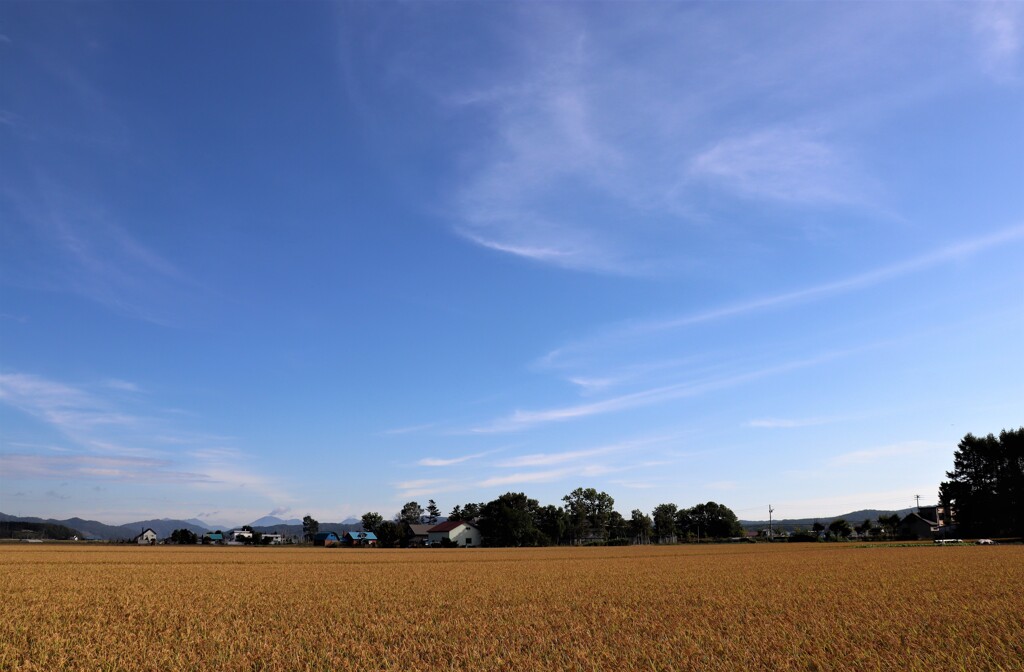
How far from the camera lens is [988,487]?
360 ft

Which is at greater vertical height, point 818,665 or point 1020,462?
point 1020,462

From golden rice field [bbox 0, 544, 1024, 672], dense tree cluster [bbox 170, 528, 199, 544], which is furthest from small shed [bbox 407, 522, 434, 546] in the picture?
golden rice field [bbox 0, 544, 1024, 672]

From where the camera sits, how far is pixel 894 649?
571 inches

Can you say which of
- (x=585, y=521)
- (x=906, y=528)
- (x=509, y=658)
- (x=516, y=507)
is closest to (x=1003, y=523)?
(x=906, y=528)

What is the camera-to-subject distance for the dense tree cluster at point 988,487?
10450cm

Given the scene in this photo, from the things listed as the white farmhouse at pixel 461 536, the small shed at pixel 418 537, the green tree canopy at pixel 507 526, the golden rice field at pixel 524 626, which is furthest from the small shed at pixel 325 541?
the golden rice field at pixel 524 626

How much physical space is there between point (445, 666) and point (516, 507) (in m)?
123

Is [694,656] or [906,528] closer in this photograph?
[694,656]

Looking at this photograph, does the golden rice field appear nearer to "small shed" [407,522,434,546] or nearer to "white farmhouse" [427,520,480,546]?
"white farmhouse" [427,520,480,546]

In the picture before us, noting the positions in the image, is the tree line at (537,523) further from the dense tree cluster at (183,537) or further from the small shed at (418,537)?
the dense tree cluster at (183,537)

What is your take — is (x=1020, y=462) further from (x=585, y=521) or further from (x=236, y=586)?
(x=236, y=586)

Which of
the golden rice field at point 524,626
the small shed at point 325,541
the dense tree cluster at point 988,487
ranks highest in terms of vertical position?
the dense tree cluster at point 988,487

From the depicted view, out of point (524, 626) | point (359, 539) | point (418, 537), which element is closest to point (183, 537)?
point (359, 539)

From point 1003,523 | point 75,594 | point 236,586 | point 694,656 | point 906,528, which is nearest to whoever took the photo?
point 694,656
